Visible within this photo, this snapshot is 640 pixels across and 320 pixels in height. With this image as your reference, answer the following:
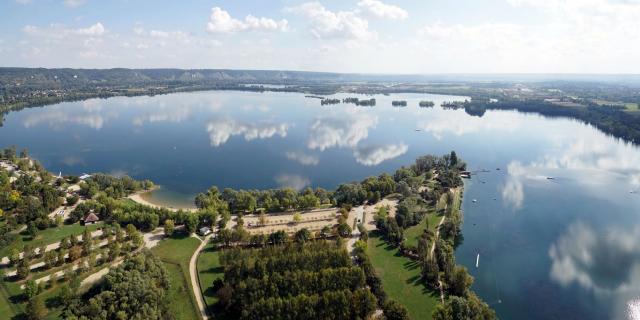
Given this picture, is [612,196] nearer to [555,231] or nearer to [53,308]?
[555,231]

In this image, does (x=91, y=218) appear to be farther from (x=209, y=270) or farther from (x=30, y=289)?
(x=209, y=270)

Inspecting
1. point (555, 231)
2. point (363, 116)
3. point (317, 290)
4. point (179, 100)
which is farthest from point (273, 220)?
point (179, 100)

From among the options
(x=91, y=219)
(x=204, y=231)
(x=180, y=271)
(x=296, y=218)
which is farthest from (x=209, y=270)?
(x=91, y=219)

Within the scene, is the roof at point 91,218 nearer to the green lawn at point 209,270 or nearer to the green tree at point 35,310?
the green lawn at point 209,270

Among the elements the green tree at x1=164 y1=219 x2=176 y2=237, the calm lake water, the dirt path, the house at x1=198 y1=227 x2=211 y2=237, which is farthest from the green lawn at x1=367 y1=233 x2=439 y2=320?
the green tree at x1=164 y1=219 x2=176 y2=237

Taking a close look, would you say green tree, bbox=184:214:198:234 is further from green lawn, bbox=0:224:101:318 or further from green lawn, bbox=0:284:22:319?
green lawn, bbox=0:284:22:319

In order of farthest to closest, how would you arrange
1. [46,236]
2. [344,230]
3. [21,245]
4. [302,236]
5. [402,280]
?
1. [46,236]
2. [344,230]
3. [21,245]
4. [302,236]
5. [402,280]
